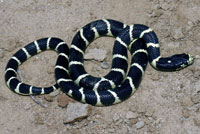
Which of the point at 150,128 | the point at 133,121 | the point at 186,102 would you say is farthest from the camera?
the point at 186,102

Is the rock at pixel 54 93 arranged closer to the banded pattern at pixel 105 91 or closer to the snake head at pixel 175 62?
the banded pattern at pixel 105 91

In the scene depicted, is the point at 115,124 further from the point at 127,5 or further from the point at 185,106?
the point at 127,5

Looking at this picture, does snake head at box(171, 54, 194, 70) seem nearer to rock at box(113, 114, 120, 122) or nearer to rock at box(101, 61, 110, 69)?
rock at box(101, 61, 110, 69)

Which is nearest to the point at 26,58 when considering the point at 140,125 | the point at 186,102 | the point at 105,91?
the point at 105,91

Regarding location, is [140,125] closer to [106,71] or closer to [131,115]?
[131,115]

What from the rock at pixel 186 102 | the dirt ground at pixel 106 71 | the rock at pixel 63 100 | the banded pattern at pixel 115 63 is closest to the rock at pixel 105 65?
the dirt ground at pixel 106 71
